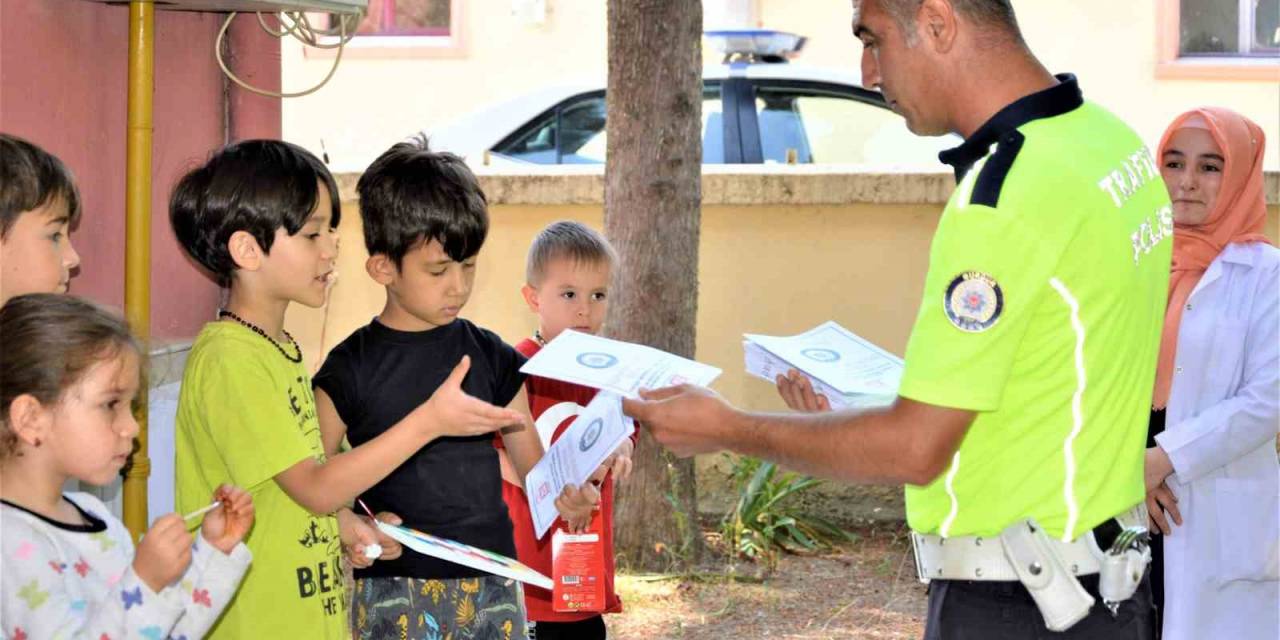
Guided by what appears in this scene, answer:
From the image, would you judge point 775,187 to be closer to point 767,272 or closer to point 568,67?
point 767,272

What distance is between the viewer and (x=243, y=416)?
2934mm

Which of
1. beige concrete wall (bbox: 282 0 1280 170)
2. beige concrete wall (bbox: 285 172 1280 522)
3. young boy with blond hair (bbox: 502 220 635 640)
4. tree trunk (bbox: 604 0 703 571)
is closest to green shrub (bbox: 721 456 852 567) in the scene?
beige concrete wall (bbox: 285 172 1280 522)

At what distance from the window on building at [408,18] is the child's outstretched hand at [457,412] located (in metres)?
12.8

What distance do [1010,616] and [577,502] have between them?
1.22 metres

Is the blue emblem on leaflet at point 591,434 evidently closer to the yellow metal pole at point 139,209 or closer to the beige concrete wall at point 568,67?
the yellow metal pole at point 139,209

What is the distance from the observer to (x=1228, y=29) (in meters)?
14.6

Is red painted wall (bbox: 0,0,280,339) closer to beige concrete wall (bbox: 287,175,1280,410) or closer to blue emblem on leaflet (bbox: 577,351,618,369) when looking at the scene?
blue emblem on leaflet (bbox: 577,351,618,369)

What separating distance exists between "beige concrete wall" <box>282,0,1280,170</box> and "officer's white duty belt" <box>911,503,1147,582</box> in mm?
11888

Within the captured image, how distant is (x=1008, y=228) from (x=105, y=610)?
1.59m

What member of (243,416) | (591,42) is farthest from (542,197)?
(591,42)

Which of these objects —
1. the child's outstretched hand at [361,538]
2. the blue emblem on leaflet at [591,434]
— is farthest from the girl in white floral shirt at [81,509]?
the blue emblem on leaflet at [591,434]

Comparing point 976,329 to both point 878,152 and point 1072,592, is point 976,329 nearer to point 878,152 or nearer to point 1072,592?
point 1072,592

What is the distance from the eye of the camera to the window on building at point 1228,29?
1449cm

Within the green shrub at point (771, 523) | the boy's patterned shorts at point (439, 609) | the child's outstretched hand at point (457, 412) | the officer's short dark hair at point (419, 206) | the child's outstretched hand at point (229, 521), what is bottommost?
the green shrub at point (771, 523)
